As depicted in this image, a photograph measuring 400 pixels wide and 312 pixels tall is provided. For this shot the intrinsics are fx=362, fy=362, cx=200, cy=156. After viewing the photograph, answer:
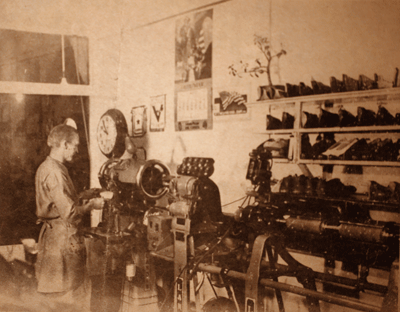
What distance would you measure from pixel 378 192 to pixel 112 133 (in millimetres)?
2493

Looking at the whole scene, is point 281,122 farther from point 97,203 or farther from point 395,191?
point 97,203

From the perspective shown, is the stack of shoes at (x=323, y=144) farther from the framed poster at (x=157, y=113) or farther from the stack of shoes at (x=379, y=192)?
the framed poster at (x=157, y=113)

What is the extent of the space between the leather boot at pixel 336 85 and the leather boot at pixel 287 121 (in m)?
0.38

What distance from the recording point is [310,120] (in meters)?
2.43

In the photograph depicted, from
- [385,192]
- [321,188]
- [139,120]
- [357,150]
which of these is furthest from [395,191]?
[139,120]

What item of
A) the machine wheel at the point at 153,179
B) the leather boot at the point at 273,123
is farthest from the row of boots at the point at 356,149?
the machine wheel at the point at 153,179

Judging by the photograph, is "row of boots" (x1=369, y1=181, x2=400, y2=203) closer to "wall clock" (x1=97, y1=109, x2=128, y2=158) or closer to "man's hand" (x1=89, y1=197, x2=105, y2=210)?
"man's hand" (x1=89, y1=197, x2=105, y2=210)

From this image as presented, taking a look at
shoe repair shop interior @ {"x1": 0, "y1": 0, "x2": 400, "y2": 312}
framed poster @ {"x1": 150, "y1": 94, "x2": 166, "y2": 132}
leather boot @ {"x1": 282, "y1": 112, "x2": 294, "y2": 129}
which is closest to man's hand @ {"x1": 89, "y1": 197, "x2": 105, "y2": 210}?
shoe repair shop interior @ {"x1": 0, "y1": 0, "x2": 400, "y2": 312}

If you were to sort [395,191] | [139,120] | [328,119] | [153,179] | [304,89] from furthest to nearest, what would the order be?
[139,120] → [153,179] → [304,89] → [328,119] → [395,191]

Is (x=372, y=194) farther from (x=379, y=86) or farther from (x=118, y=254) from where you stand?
(x=118, y=254)

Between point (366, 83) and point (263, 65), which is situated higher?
point (263, 65)

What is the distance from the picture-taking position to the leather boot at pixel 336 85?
2275mm

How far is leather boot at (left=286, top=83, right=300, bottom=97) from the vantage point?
2.51m

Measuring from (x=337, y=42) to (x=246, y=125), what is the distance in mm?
910
